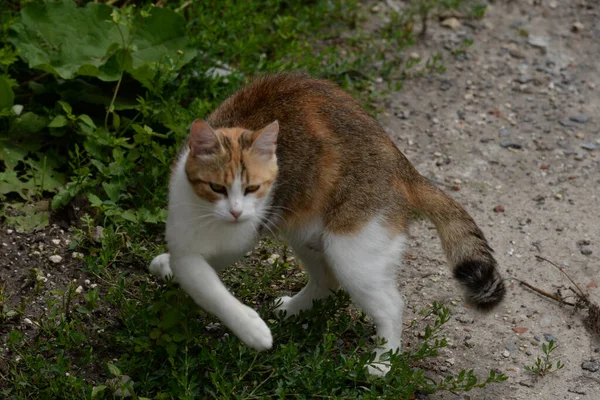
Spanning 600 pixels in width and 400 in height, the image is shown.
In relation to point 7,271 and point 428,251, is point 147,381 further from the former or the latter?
point 428,251

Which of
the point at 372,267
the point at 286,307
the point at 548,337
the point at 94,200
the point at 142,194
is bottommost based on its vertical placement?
the point at 548,337

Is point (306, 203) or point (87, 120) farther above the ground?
point (306, 203)

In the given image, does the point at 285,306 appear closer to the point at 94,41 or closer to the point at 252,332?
the point at 252,332

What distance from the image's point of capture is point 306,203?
14.3ft

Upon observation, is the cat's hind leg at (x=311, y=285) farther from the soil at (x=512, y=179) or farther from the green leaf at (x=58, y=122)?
the green leaf at (x=58, y=122)

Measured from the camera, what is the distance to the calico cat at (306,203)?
4039 mm

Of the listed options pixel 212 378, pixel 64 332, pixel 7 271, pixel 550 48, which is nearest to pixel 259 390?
pixel 212 378

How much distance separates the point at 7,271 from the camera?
4801 mm

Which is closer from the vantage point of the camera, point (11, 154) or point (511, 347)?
point (511, 347)

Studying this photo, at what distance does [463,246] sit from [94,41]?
286 cm

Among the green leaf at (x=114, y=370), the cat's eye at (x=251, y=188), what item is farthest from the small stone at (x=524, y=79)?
the green leaf at (x=114, y=370)

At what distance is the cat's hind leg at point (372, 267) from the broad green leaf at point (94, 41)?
199 cm

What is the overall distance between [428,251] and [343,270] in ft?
4.72

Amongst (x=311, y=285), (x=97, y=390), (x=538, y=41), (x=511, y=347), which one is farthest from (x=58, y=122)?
(x=538, y=41)
